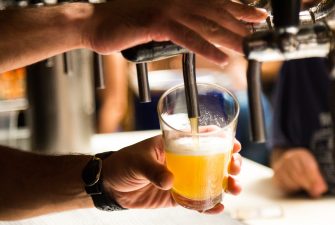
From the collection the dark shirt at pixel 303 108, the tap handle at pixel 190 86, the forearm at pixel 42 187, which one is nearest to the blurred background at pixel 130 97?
the dark shirt at pixel 303 108

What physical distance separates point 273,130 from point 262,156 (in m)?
0.82

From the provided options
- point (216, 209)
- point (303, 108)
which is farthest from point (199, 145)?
point (303, 108)

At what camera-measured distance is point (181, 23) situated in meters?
0.65

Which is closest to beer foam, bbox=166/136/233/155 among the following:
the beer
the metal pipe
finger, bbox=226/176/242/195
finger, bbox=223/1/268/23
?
the beer

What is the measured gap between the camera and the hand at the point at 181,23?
0.62 metres

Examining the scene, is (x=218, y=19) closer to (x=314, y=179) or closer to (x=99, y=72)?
(x=99, y=72)

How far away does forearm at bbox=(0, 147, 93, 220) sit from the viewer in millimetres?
1082

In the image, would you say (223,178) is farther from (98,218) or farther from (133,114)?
(133,114)

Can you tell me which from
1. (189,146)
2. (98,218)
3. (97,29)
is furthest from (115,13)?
(98,218)

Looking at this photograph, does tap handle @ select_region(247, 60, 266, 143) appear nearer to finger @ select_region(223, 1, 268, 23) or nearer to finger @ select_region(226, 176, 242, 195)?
finger @ select_region(223, 1, 268, 23)

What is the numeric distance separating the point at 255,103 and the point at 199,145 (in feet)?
0.61

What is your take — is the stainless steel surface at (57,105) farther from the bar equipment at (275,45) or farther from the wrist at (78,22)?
the bar equipment at (275,45)

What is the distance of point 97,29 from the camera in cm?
81

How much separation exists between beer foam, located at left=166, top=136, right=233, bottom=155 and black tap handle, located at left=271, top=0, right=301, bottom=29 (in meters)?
0.25
